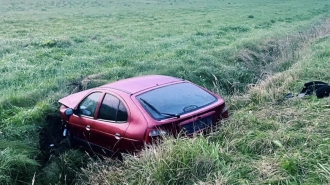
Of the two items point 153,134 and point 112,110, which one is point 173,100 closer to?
point 153,134

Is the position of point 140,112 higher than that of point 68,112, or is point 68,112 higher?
point 140,112

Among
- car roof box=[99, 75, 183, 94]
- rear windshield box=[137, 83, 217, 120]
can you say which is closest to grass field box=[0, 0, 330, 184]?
rear windshield box=[137, 83, 217, 120]

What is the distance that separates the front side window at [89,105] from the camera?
21.4 ft

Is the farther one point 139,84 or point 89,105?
point 89,105

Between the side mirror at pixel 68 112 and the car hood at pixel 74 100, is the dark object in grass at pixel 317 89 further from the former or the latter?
the side mirror at pixel 68 112

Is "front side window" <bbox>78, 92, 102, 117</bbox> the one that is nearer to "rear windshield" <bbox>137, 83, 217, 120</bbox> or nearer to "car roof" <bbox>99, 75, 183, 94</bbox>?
"car roof" <bbox>99, 75, 183, 94</bbox>

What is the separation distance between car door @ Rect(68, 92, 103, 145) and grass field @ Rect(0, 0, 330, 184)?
38 centimetres

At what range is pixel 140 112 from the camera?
5.53 m

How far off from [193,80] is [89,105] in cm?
501

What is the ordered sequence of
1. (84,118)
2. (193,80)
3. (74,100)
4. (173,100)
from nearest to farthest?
(173,100) → (84,118) → (74,100) → (193,80)

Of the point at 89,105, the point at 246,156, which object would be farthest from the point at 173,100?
the point at 89,105

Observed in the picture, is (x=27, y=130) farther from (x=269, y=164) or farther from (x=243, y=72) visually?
(x=243, y=72)

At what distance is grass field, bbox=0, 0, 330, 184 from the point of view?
468 centimetres

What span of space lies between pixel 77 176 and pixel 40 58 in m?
8.14
